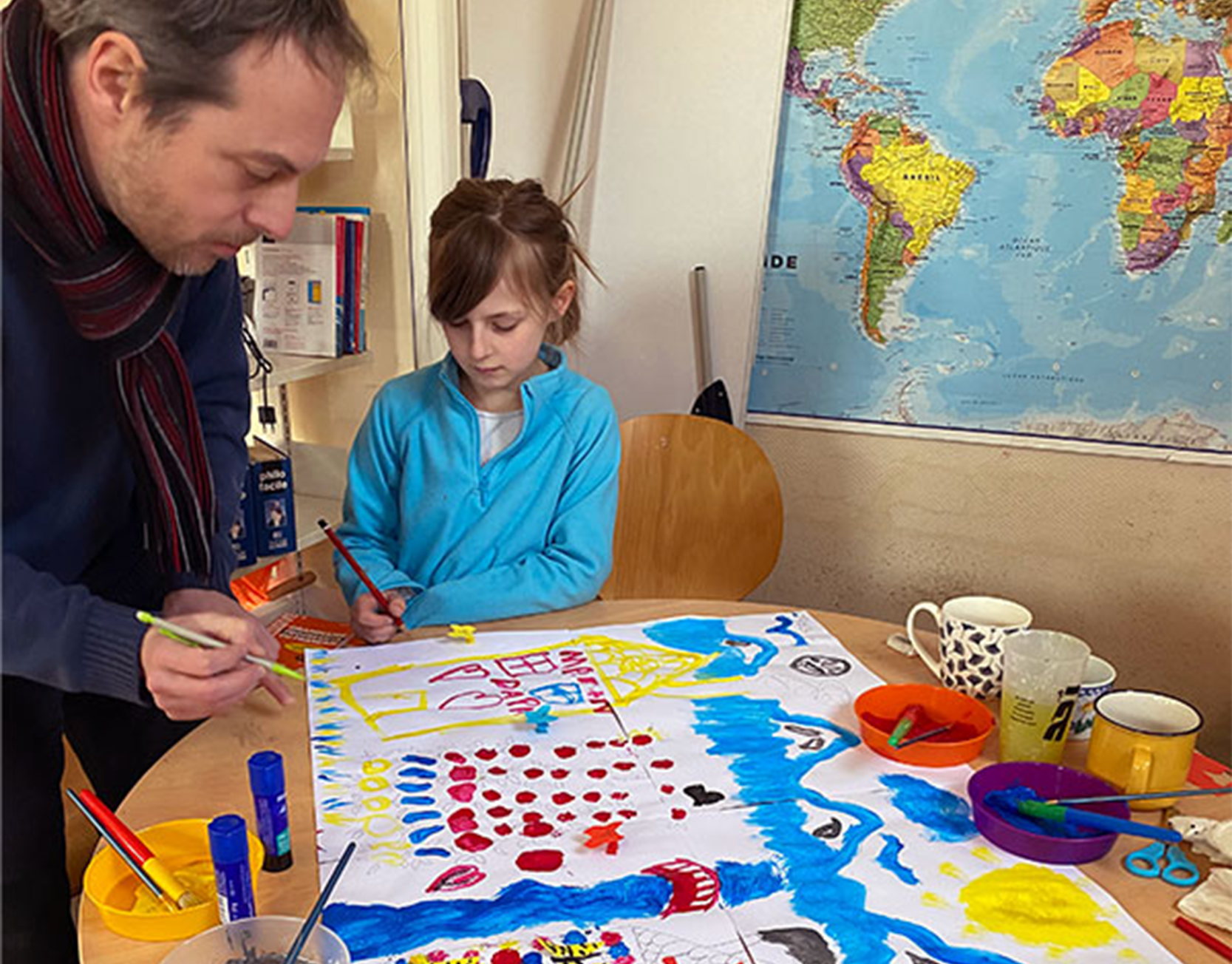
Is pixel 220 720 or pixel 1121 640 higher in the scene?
pixel 220 720

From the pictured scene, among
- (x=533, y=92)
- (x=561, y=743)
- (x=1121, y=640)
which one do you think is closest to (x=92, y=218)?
(x=561, y=743)

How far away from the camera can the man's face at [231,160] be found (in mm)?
795

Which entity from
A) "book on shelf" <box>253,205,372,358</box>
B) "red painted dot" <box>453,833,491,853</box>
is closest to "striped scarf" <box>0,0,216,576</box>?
"red painted dot" <box>453,833,491,853</box>

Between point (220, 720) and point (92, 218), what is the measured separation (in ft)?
1.70

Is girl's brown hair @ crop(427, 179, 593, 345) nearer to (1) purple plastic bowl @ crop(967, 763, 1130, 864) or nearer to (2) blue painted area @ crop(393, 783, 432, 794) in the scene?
(2) blue painted area @ crop(393, 783, 432, 794)

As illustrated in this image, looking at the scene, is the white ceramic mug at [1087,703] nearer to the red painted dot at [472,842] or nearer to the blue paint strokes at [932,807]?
the blue paint strokes at [932,807]

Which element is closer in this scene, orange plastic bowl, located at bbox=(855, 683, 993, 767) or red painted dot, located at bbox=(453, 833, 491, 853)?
red painted dot, located at bbox=(453, 833, 491, 853)

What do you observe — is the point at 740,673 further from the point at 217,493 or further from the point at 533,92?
the point at 533,92

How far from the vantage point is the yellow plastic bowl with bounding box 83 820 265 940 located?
0.78 meters

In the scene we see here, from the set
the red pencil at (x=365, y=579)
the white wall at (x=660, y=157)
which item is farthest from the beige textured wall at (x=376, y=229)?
the red pencil at (x=365, y=579)

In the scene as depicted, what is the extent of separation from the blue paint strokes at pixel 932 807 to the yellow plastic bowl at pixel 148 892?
570 millimetres

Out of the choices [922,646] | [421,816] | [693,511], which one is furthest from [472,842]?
[693,511]

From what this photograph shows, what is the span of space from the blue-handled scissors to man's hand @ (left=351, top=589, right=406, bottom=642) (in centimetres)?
83

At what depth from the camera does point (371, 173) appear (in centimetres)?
219
